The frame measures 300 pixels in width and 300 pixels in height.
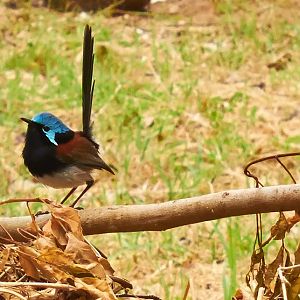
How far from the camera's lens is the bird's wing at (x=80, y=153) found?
297 cm

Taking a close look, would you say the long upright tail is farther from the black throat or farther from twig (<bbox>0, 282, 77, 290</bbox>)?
twig (<bbox>0, 282, 77, 290</bbox>)

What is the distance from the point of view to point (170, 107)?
5.35 m

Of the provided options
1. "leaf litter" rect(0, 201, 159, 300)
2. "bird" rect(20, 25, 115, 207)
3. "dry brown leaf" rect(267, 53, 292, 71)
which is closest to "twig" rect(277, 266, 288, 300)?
"leaf litter" rect(0, 201, 159, 300)

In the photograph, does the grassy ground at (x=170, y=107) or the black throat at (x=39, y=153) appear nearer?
the black throat at (x=39, y=153)

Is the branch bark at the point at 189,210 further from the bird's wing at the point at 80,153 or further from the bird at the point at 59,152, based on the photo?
the bird's wing at the point at 80,153

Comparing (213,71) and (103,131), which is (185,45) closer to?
(213,71)

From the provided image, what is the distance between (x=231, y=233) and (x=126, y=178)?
1.08m

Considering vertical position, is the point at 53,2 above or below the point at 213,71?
above

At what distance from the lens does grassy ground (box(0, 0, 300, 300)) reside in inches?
149

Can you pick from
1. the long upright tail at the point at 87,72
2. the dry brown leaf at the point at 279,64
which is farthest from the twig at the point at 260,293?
the dry brown leaf at the point at 279,64

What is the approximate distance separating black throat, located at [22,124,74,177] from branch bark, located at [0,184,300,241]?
4.45 feet

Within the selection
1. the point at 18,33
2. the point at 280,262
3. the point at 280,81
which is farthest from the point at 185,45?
the point at 280,262

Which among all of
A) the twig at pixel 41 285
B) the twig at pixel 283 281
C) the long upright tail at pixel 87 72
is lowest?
the twig at pixel 283 281

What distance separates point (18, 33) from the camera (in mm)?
6734
